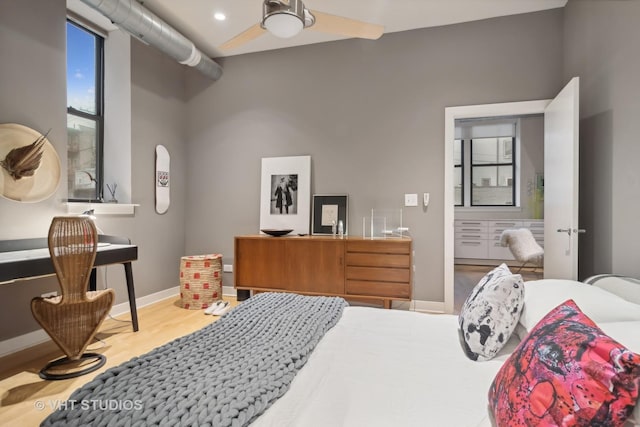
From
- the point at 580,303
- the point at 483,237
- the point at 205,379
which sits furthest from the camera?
the point at 483,237

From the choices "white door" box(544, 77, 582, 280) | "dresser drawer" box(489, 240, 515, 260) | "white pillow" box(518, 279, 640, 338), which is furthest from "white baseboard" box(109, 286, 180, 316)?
"dresser drawer" box(489, 240, 515, 260)

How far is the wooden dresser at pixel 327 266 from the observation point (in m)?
3.28

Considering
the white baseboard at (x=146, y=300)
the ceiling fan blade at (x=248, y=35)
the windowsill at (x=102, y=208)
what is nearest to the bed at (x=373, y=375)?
the ceiling fan blade at (x=248, y=35)

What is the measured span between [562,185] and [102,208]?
13.2 ft

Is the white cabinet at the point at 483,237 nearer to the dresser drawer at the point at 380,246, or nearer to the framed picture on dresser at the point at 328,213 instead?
the framed picture on dresser at the point at 328,213

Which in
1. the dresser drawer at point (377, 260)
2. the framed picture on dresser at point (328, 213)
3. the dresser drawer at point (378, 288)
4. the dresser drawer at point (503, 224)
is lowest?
the dresser drawer at point (378, 288)

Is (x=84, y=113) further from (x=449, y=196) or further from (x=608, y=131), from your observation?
(x=608, y=131)

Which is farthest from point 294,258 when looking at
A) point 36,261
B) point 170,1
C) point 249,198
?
point 170,1

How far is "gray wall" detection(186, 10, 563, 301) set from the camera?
3.41 metres

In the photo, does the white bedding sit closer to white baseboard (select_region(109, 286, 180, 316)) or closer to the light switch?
the light switch

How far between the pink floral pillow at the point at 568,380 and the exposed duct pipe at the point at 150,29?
3.54 metres

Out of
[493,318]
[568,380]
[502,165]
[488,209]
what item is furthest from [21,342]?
[502,165]

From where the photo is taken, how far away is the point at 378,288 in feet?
10.9

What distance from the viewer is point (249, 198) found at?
4199mm
